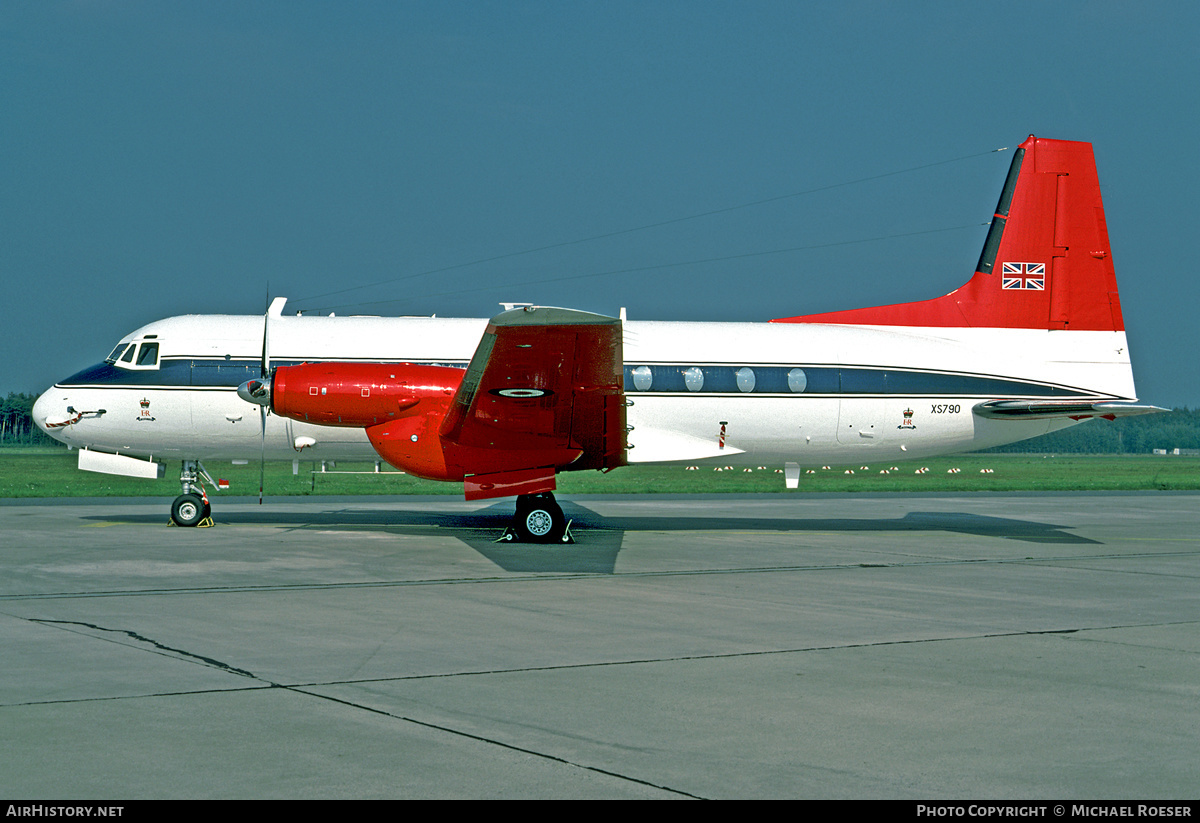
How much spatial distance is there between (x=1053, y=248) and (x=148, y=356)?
16.7 m

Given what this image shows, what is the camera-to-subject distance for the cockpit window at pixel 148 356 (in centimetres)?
1838

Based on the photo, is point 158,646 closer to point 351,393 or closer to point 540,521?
point 351,393

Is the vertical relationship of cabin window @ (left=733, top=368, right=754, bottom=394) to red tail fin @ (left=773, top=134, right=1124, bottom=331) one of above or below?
below

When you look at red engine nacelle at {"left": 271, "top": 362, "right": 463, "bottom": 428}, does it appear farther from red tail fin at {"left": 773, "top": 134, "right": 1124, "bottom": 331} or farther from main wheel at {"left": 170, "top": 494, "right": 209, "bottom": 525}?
red tail fin at {"left": 773, "top": 134, "right": 1124, "bottom": 331}

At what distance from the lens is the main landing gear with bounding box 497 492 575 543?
1658cm

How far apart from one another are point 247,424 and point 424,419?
424 centimetres

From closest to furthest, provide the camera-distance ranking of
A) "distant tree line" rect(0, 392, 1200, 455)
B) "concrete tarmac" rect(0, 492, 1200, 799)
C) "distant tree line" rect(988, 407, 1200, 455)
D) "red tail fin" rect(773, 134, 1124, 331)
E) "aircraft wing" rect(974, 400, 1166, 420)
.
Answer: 1. "concrete tarmac" rect(0, 492, 1200, 799)
2. "aircraft wing" rect(974, 400, 1166, 420)
3. "red tail fin" rect(773, 134, 1124, 331)
4. "distant tree line" rect(0, 392, 1200, 455)
5. "distant tree line" rect(988, 407, 1200, 455)

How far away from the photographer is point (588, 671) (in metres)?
7.48

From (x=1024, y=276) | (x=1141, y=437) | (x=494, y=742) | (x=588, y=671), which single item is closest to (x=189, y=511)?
(x=588, y=671)

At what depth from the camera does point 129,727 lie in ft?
18.7

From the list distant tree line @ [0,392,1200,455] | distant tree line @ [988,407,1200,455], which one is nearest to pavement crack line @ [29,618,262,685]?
distant tree line @ [0,392,1200,455]

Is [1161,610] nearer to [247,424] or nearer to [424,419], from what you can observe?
[424,419]

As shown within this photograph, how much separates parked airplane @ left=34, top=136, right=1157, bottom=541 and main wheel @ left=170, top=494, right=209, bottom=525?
25 mm
